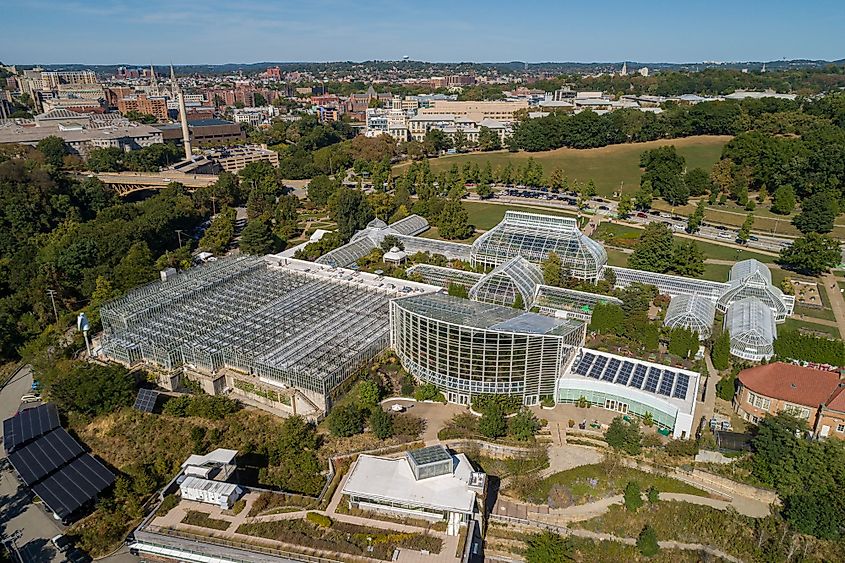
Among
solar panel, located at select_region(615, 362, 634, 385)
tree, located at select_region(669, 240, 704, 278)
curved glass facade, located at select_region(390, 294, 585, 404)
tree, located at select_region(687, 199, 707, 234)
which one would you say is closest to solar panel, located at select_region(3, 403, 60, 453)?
curved glass facade, located at select_region(390, 294, 585, 404)

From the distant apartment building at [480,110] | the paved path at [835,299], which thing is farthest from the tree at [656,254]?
the distant apartment building at [480,110]

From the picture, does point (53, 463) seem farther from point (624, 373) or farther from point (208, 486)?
point (624, 373)

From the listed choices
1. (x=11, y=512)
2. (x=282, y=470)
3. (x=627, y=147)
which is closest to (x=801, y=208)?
(x=627, y=147)

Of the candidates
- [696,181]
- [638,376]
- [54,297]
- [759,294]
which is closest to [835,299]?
[759,294]

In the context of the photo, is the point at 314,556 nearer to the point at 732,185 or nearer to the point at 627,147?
the point at 732,185

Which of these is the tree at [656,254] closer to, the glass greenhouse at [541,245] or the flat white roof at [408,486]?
the glass greenhouse at [541,245]
